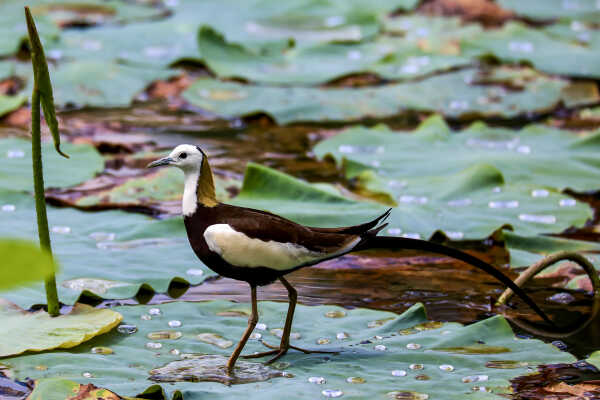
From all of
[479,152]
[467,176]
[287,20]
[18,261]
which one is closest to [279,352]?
[18,261]

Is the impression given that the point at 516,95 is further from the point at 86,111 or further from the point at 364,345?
the point at 364,345

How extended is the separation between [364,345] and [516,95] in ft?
15.2

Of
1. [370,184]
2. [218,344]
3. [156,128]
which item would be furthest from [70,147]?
[218,344]

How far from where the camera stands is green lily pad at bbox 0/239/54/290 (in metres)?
0.64

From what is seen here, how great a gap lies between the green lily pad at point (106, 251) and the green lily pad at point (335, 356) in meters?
0.31

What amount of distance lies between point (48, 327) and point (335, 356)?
86 centimetres

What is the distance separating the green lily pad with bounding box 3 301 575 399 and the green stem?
0.19 meters

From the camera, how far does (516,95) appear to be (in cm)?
682

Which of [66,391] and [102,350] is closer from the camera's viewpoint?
[66,391]

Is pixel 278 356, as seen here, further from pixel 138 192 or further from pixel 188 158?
pixel 138 192

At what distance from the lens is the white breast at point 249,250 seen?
2346 millimetres

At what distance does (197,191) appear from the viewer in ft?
8.02

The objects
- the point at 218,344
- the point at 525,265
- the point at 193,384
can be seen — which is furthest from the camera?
the point at 525,265

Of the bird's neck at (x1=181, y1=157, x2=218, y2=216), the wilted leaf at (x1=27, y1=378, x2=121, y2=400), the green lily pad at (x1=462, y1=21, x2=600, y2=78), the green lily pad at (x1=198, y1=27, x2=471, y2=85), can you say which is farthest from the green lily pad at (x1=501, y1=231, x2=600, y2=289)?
the green lily pad at (x1=462, y1=21, x2=600, y2=78)
